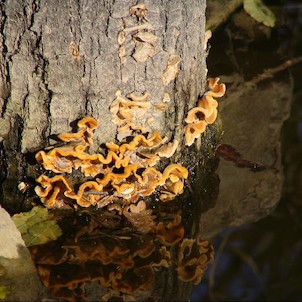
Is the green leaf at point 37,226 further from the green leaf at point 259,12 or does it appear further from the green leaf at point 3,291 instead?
the green leaf at point 259,12

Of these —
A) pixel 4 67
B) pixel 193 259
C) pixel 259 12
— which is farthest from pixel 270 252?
pixel 259 12

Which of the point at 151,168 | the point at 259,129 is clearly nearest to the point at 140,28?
the point at 151,168

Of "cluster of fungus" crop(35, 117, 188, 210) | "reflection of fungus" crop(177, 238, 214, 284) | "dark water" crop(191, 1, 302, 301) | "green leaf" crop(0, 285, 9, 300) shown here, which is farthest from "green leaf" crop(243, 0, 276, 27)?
"green leaf" crop(0, 285, 9, 300)

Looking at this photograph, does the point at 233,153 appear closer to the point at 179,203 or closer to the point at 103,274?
the point at 179,203

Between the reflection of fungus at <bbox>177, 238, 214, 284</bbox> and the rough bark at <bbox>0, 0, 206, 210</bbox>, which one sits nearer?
the rough bark at <bbox>0, 0, 206, 210</bbox>

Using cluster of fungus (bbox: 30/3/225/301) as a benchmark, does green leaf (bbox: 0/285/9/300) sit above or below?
below

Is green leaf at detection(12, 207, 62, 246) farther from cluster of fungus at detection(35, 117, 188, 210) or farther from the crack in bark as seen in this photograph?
the crack in bark
